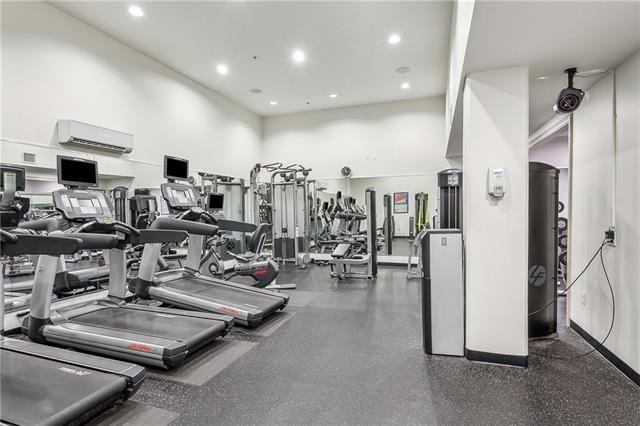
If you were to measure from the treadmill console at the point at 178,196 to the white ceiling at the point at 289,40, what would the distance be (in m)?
2.34

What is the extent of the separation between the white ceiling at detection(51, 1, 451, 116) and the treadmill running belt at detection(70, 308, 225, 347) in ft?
12.4

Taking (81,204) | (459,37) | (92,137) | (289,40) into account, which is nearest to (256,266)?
(81,204)

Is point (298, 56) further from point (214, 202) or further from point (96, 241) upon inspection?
point (96, 241)

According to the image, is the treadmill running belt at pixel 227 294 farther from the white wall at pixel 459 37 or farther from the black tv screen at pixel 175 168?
the white wall at pixel 459 37

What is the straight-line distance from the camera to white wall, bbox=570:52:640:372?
7.90 ft

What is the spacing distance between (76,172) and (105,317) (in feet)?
4.62

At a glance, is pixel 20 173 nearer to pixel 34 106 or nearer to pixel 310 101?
pixel 34 106

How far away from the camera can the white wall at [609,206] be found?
241 centimetres

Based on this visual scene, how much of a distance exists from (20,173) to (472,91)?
433cm

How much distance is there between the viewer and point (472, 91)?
2691mm

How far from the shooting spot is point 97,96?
4.73 meters

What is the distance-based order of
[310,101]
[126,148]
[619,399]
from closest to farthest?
[619,399]
[126,148]
[310,101]

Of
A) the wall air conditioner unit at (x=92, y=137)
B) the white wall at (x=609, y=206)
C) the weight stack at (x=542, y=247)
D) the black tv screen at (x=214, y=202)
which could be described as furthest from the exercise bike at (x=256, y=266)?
the white wall at (x=609, y=206)

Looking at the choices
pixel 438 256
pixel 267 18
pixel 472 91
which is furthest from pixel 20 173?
pixel 472 91
